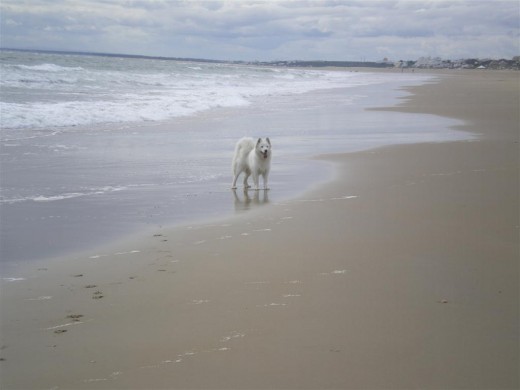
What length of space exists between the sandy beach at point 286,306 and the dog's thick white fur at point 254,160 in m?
1.81

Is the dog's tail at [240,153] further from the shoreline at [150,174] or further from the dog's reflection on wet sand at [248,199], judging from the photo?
the dog's reflection on wet sand at [248,199]

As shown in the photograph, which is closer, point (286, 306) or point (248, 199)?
point (286, 306)

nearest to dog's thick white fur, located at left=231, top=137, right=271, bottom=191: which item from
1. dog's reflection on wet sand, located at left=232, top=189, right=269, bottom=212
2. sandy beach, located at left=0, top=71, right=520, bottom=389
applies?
dog's reflection on wet sand, located at left=232, top=189, right=269, bottom=212

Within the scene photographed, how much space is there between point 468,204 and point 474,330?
370cm

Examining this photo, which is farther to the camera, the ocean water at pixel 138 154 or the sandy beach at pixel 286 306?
the ocean water at pixel 138 154

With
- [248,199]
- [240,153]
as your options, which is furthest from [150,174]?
[248,199]

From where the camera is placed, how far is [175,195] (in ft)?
26.4

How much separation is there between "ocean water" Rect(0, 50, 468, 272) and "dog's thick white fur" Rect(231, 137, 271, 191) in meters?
0.26

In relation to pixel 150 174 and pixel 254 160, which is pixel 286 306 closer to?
pixel 254 160

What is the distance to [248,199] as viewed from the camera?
26.5ft

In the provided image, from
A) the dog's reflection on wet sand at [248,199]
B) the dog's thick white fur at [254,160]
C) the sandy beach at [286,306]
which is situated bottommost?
the dog's reflection on wet sand at [248,199]

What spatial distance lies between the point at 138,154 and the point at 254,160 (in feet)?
10.8

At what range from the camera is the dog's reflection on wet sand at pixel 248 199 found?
7566 millimetres

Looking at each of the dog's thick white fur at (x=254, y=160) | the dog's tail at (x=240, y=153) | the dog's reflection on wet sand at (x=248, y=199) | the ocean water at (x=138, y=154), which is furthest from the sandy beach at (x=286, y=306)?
the dog's tail at (x=240, y=153)
